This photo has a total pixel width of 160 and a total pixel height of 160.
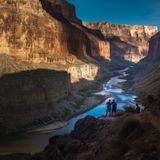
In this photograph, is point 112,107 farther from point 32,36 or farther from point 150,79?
point 150,79

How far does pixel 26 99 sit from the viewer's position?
54562 millimetres

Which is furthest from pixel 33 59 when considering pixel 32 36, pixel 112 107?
pixel 112 107

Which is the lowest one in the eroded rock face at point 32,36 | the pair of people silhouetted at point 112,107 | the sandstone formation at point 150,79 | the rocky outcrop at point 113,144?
the rocky outcrop at point 113,144

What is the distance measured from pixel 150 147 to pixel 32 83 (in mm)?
41224

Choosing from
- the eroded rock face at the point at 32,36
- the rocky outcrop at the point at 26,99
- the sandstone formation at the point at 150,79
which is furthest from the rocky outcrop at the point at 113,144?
the eroded rock face at the point at 32,36

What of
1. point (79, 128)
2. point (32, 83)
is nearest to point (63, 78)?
point (32, 83)

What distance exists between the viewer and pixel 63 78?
233ft

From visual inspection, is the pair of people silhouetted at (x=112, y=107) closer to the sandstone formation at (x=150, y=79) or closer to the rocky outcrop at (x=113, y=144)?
the rocky outcrop at (x=113, y=144)

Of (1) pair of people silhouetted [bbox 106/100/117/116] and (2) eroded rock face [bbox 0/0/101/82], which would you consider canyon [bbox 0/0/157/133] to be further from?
(1) pair of people silhouetted [bbox 106/100/117/116]

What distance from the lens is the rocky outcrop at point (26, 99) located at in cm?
5047

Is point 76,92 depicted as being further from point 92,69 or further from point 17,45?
point 92,69

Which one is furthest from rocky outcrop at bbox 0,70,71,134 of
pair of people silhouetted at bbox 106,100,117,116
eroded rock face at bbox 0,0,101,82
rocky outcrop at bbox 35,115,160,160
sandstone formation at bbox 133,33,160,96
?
rocky outcrop at bbox 35,115,160,160

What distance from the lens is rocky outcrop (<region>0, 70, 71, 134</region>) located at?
50469 mm

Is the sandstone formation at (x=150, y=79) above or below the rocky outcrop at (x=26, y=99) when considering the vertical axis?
above
